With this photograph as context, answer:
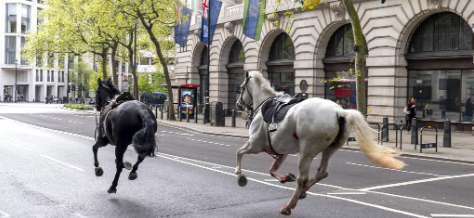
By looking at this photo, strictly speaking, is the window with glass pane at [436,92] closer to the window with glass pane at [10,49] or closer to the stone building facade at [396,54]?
the stone building facade at [396,54]

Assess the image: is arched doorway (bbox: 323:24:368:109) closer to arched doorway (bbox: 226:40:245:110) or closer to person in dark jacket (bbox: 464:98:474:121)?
person in dark jacket (bbox: 464:98:474:121)

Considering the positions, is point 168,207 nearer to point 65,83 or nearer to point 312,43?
point 312,43

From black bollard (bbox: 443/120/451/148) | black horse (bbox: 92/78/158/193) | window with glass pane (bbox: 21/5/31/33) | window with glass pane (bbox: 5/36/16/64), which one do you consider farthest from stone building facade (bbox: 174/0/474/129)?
window with glass pane (bbox: 21/5/31/33)

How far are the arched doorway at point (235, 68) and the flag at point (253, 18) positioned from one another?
667 cm

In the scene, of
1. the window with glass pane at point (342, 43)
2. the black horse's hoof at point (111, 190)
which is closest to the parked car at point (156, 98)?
the window with glass pane at point (342, 43)

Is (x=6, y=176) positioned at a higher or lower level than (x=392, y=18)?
lower

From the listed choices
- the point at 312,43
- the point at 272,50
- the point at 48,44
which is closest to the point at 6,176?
the point at 312,43

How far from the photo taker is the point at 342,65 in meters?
32.2

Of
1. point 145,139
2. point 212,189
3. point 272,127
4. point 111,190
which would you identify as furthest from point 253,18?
point 272,127

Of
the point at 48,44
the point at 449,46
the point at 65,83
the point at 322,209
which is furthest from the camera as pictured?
the point at 65,83

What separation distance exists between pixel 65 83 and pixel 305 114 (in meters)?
104

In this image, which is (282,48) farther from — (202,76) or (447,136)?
(447,136)

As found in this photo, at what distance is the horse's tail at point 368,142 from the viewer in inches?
307

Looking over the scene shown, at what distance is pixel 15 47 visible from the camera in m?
92.6
